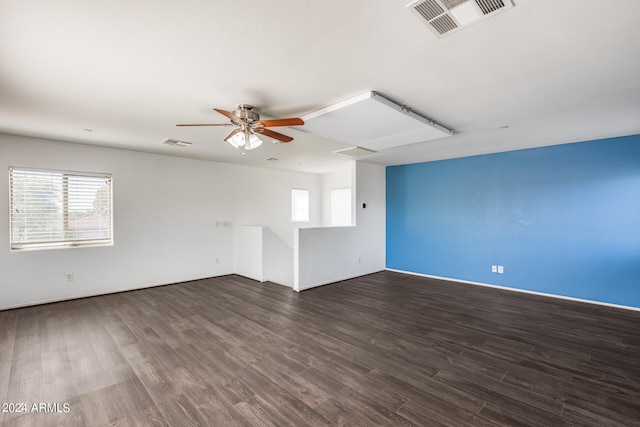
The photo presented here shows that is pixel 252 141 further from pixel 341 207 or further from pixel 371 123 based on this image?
pixel 341 207

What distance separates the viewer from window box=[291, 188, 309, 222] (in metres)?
8.12

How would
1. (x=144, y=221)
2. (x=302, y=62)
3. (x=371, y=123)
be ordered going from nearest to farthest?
(x=302, y=62), (x=371, y=123), (x=144, y=221)

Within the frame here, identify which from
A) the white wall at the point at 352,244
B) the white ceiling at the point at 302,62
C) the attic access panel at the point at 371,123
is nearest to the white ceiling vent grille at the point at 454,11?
the white ceiling at the point at 302,62

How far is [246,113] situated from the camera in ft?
9.80

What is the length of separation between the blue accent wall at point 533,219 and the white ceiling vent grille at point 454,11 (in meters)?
4.37

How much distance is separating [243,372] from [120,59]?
8.98ft

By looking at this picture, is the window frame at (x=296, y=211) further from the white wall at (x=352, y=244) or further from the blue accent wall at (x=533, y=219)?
the blue accent wall at (x=533, y=219)

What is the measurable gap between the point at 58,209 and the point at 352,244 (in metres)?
5.25

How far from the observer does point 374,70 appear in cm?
229

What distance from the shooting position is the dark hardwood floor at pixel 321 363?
1994 millimetres

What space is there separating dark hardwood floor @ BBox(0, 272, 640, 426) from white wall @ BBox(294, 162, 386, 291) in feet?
3.07

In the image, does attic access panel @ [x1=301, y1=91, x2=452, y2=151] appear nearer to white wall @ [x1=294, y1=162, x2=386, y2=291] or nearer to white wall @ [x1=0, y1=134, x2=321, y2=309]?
white wall @ [x1=294, y1=162, x2=386, y2=291]

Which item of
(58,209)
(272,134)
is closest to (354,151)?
(272,134)

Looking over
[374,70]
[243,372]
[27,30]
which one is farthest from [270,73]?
[243,372]
